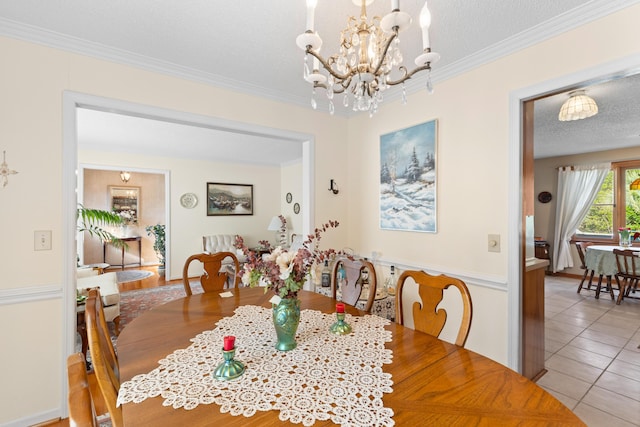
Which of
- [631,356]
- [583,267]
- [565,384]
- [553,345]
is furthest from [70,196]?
[583,267]

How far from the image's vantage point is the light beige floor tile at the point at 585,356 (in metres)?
2.56

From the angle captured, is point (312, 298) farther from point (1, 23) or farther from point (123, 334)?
point (1, 23)

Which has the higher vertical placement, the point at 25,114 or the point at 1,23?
the point at 1,23

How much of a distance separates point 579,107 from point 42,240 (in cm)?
456

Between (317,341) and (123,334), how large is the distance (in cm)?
94

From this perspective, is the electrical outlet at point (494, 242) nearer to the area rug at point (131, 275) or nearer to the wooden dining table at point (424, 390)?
the wooden dining table at point (424, 390)

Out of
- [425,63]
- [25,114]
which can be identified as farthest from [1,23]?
[425,63]

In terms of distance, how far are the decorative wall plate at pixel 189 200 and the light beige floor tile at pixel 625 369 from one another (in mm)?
6505

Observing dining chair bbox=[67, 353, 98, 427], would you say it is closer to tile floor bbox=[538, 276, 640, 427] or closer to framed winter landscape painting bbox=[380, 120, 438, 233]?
framed winter landscape painting bbox=[380, 120, 438, 233]

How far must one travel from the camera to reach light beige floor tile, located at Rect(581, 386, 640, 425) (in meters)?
1.91

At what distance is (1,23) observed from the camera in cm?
173

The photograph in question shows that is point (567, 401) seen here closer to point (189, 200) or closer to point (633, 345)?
point (633, 345)

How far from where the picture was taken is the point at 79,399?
0.55 meters

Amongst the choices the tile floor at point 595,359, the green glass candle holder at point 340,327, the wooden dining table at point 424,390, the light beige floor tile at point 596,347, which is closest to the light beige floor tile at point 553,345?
the tile floor at point 595,359
